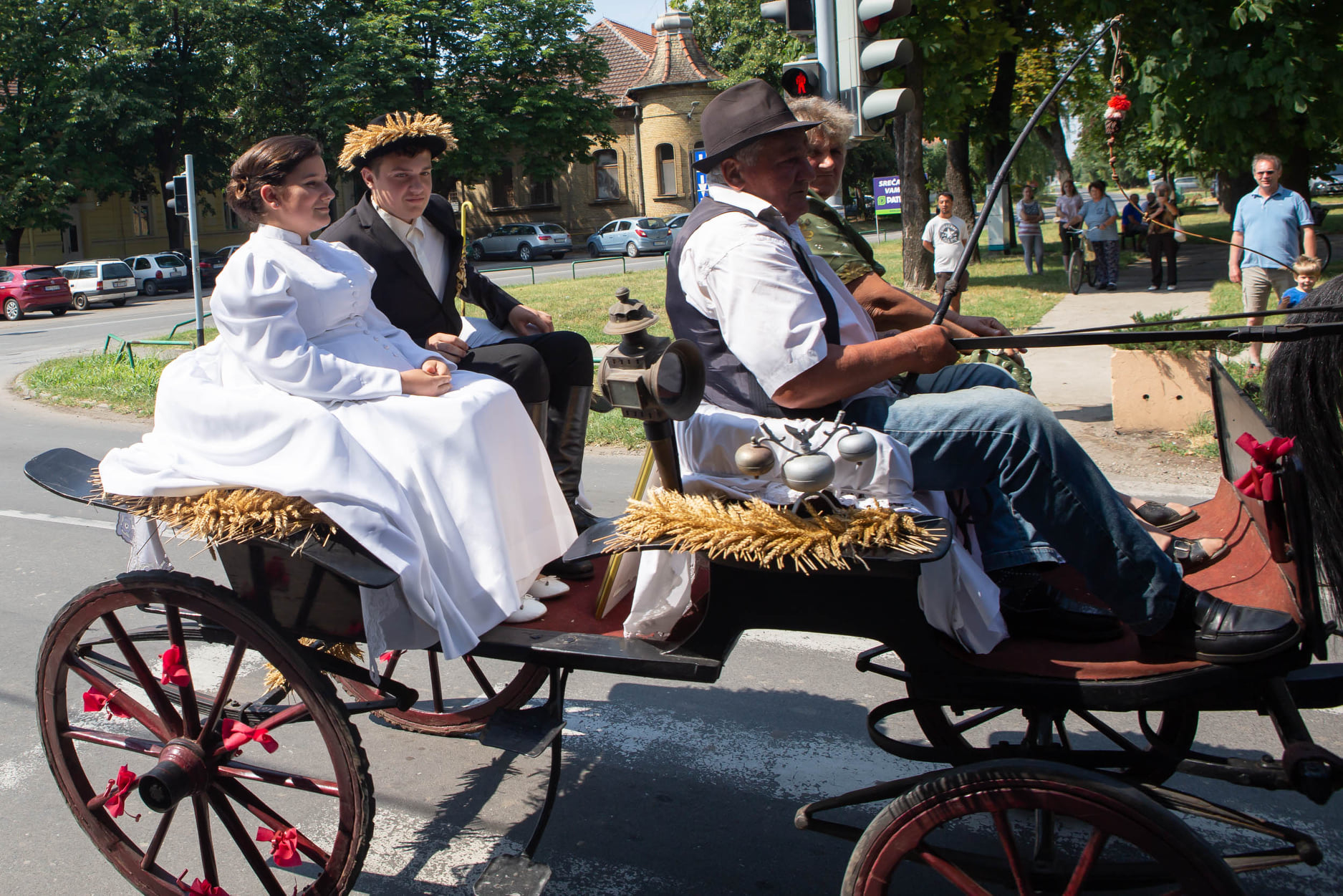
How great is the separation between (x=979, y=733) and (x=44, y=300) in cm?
2944

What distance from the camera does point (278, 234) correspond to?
316 cm

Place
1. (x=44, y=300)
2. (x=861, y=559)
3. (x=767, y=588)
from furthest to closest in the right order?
(x=44, y=300) < (x=767, y=588) < (x=861, y=559)

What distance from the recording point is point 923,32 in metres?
14.8

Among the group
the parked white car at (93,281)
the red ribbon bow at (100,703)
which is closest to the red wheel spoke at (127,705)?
the red ribbon bow at (100,703)

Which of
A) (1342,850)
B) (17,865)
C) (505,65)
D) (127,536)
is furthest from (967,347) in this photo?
(505,65)

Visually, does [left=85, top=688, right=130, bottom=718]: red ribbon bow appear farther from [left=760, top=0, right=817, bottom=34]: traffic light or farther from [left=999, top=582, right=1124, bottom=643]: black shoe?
[left=760, top=0, right=817, bottom=34]: traffic light

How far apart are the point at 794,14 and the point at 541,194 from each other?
44399 millimetres

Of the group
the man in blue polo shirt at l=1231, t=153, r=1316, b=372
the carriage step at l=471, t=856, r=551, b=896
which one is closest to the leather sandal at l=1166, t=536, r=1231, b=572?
the carriage step at l=471, t=856, r=551, b=896

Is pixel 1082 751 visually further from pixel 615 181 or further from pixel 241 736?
A: pixel 615 181

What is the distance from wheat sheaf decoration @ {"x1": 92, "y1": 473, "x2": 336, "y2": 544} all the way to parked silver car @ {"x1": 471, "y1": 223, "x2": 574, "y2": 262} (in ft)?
132

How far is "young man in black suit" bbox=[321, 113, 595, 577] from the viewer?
12.0 ft

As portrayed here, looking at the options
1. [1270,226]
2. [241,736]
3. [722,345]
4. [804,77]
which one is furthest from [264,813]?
[1270,226]

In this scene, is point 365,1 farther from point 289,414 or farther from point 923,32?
point 289,414

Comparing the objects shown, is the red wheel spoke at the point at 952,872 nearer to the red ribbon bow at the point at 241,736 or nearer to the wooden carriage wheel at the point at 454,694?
the wooden carriage wheel at the point at 454,694
